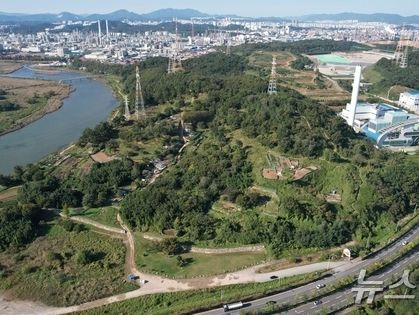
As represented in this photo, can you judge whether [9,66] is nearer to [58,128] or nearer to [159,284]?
[58,128]

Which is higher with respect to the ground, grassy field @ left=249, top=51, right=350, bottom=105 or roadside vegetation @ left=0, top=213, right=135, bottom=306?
grassy field @ left=249, top=51, right=350, bottom=105

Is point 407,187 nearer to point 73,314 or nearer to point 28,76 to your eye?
point 73,314

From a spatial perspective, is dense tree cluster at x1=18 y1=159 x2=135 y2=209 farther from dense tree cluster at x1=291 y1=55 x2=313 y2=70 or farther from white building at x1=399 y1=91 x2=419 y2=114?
dense tree cluster at x1=291 y1=55 x2=313 y2=70

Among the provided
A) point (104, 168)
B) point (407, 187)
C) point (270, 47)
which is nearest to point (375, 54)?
point (270, 47)

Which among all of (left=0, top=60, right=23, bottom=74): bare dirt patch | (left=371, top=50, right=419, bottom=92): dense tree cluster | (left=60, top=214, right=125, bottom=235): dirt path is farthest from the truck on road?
(left=0, top=60, right=23, bottom=74): bare dirt patch

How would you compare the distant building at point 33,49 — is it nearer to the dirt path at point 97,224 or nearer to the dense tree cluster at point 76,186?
the dense tree cluster at point 76,186

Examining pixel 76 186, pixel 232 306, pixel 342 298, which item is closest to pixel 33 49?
pixel 76 186

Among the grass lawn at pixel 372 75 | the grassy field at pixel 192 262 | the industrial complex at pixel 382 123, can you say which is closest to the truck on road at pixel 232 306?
the grassy field at pixel 192 262
